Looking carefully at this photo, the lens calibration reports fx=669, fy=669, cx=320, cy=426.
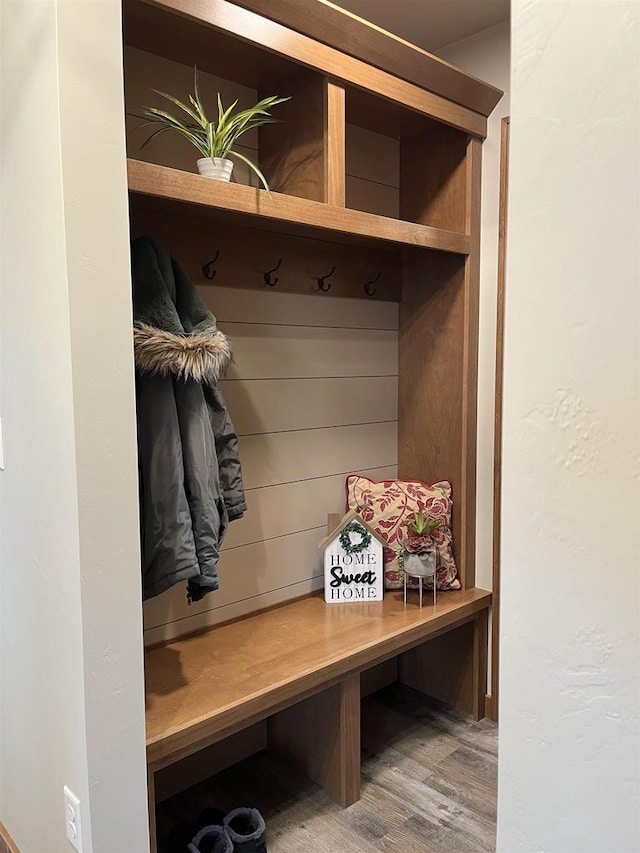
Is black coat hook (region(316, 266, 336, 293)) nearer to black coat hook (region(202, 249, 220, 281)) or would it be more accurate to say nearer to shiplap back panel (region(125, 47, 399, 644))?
shiplap back panel (region(125, 47, 399, 644))

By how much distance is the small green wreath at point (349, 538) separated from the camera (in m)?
2.40

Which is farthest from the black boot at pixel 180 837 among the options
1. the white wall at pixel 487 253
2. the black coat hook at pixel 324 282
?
the black coat hook at pixel 324 282

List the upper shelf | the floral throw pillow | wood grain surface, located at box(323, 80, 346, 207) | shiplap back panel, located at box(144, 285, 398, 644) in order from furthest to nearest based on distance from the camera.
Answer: the floral throw pillow, shiplap back panel, located at box(144, 285, 398, 644), wood grain surface, located at box(323, 80, 346, 207), the upper shelf

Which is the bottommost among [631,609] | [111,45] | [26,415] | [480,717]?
[480,717]

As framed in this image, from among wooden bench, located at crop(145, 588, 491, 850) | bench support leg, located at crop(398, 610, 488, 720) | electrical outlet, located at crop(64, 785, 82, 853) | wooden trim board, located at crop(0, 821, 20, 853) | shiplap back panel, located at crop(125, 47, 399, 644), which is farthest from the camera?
→ bench support leg, located at crop(398, 610, 488, 720)

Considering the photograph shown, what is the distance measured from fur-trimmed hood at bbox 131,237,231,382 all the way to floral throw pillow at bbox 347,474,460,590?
984 millimetres

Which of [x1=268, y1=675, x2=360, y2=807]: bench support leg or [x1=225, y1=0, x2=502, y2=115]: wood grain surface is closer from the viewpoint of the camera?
[x1=225, y1=0, x2=502, y2=115]: wood grain surface

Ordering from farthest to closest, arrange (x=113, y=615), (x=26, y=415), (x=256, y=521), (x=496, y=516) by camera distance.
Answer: (x=496, y=516)
(x=256, y=521)
(x=26, y=415)
(x=113, y=615)

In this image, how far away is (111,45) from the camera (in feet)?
4.34

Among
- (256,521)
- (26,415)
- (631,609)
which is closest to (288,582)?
(256,521)

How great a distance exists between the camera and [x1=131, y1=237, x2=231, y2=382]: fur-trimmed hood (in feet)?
5.28

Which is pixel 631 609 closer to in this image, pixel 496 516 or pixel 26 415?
pixel 26 415

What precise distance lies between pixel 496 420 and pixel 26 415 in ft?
5.53

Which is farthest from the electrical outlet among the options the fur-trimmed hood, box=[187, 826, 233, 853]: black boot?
the fur-trimmed hood
